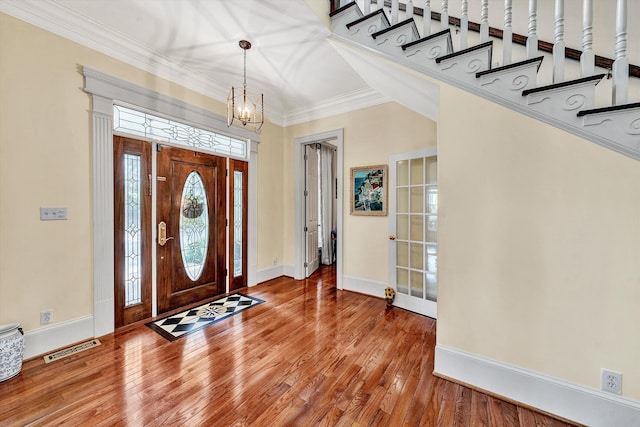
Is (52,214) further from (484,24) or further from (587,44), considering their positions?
(587,44)

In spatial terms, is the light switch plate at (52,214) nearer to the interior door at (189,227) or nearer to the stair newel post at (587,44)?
the interior door at (189,227)

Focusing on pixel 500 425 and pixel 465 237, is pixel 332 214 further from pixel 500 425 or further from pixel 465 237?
pixel 500 425

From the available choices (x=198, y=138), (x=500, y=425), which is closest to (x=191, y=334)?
(x=198, y=138)

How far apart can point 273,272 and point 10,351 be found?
9.61 ft

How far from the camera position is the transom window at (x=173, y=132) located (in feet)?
8.68

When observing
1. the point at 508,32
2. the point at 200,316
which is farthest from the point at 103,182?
the point at 508,32

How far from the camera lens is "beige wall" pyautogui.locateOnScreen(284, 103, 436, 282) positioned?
3.26 m

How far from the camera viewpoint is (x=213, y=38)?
2498 mm

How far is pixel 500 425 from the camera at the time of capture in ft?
4.92

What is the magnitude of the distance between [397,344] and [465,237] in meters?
1.24

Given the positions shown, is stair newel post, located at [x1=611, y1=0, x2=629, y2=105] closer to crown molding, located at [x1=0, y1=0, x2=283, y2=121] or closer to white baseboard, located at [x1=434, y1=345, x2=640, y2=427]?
white baseboard, located at [x1=434, y1=345, x2=640, y2=427]

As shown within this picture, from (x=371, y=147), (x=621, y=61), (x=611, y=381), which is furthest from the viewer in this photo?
(x=371, y=147)

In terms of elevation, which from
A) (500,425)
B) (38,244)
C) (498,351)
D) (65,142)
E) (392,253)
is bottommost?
(500,425)

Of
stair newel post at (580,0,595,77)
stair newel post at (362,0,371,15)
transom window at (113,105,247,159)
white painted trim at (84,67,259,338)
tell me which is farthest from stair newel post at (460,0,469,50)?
white painted trim at (84,67,259,338)
